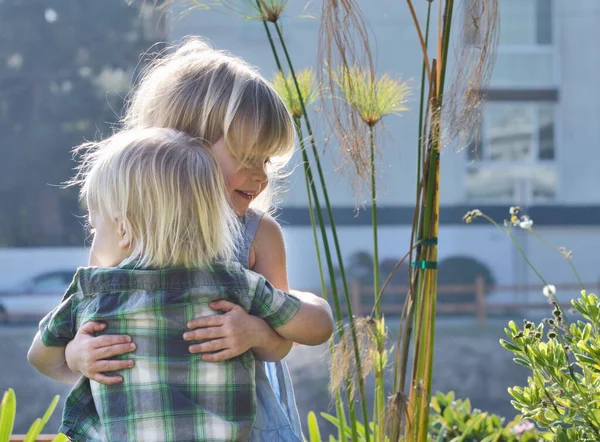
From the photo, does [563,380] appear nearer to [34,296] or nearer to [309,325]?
[309,325]

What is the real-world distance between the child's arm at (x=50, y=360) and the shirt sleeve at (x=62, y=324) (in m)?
0.01

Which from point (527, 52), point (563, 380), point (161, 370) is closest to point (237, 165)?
point (161, 370)

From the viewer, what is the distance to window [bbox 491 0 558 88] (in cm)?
870

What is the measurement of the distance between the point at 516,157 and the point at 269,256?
808 centimetres

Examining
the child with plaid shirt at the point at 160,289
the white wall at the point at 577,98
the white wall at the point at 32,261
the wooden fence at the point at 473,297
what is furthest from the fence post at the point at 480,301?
the child with plaid shirt at the point at 160,289

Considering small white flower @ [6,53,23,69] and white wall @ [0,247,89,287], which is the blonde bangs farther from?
small white flower @ [6,53,23,69]

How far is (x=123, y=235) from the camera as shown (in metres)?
0.80

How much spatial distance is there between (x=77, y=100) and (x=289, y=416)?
24.5ft

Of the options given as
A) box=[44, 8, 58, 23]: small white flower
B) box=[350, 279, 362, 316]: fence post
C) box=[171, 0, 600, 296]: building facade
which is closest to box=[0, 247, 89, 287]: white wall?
box=[171, 0, 600, 296]: building facade

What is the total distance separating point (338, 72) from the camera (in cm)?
106

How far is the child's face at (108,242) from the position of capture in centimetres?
81

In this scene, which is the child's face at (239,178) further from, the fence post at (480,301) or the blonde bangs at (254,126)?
the fence post at (480,301)

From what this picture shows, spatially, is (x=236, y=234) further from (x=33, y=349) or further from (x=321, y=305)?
(x=33, y=349)

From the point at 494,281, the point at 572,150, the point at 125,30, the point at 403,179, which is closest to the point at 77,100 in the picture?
the point at 125,30
